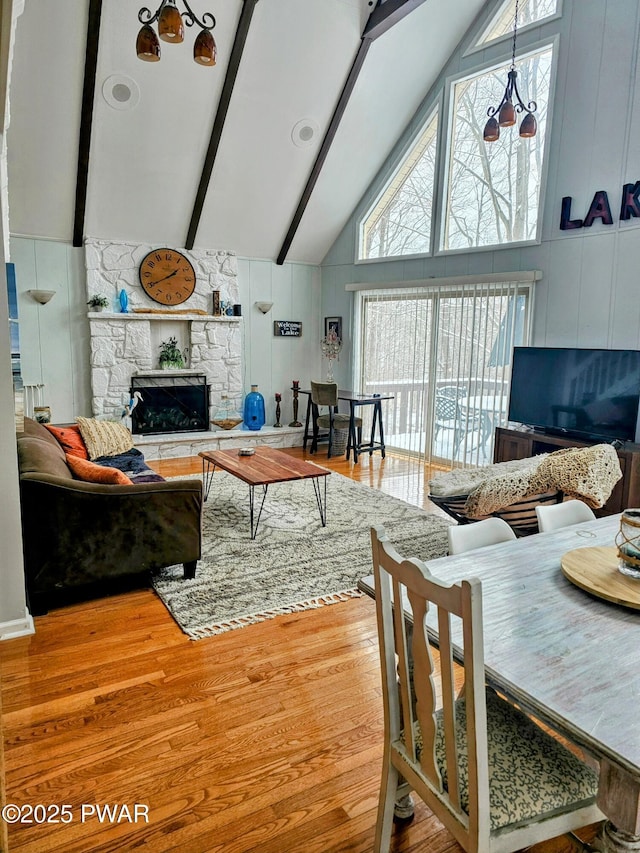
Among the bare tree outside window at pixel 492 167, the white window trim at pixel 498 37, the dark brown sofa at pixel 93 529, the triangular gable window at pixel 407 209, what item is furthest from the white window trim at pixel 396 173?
the dark brown sofa at pixel 93 529

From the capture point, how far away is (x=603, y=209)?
479 centimetres

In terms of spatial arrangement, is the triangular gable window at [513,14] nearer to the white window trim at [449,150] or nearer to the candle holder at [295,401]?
the white window trim at [449,150]

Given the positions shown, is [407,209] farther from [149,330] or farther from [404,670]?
[404,670]

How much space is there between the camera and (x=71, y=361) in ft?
21.9

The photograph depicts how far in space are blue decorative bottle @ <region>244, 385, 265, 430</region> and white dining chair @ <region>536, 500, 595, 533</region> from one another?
17.7 feet

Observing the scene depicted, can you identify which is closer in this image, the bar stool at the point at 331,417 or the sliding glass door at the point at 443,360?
the sliding glass door at the point at 443,360

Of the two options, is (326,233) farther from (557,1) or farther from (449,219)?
(557,1)

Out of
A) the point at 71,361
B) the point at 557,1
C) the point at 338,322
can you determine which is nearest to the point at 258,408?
the point at 338,322

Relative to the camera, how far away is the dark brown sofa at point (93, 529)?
3.02 meters

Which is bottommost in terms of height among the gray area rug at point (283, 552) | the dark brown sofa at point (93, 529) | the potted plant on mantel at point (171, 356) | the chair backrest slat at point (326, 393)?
the gray area rug at point (283, 552)

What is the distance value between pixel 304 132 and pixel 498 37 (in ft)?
7.07

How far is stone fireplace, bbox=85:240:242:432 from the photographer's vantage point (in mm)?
6688

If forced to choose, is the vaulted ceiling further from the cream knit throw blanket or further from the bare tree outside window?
the cream knit throw blanket

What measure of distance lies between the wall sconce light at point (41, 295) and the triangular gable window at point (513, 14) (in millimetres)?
5253
